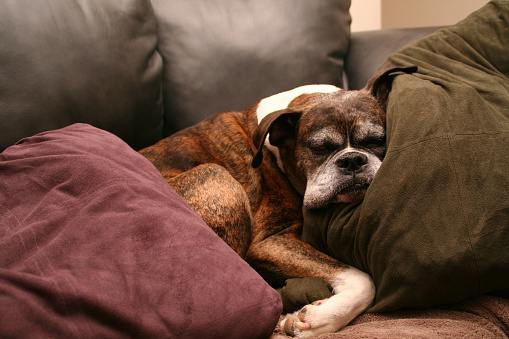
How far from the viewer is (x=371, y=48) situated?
256 centimetres

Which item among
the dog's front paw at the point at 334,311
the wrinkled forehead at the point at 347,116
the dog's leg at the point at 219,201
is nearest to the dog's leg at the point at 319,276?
the dog's front paw at the point at 334,311

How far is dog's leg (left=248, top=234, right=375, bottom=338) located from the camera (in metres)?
1.26

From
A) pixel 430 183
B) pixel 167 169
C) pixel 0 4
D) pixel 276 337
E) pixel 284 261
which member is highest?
pixel 0 4

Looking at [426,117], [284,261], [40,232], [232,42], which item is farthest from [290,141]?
[40,232]

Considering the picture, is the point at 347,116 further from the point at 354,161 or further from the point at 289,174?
the point at 289,174

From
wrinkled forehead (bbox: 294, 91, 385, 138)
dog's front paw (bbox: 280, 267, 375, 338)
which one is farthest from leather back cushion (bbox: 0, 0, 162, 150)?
dog's front paw (bbox: 280, 267, 375, 338)

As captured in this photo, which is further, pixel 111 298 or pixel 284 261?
pixel 284 261

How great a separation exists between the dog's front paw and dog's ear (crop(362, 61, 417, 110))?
0.78 m

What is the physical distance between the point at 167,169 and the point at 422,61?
1.17 meters

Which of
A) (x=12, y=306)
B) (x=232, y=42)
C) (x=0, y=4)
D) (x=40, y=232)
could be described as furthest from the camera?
(x=232, y=42)

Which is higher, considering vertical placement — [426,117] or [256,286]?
[426,117]

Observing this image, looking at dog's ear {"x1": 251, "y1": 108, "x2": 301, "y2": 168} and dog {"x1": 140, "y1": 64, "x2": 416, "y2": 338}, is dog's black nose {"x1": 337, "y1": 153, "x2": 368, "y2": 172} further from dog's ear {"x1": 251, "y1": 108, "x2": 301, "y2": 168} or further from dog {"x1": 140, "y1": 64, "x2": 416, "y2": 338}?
dog's ear {"x1": 251, "y1": 108, "x2": 301, "y2": 168}

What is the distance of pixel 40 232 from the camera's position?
101 cm

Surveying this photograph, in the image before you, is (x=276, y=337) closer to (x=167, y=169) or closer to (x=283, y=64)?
(x=167, y=169)
